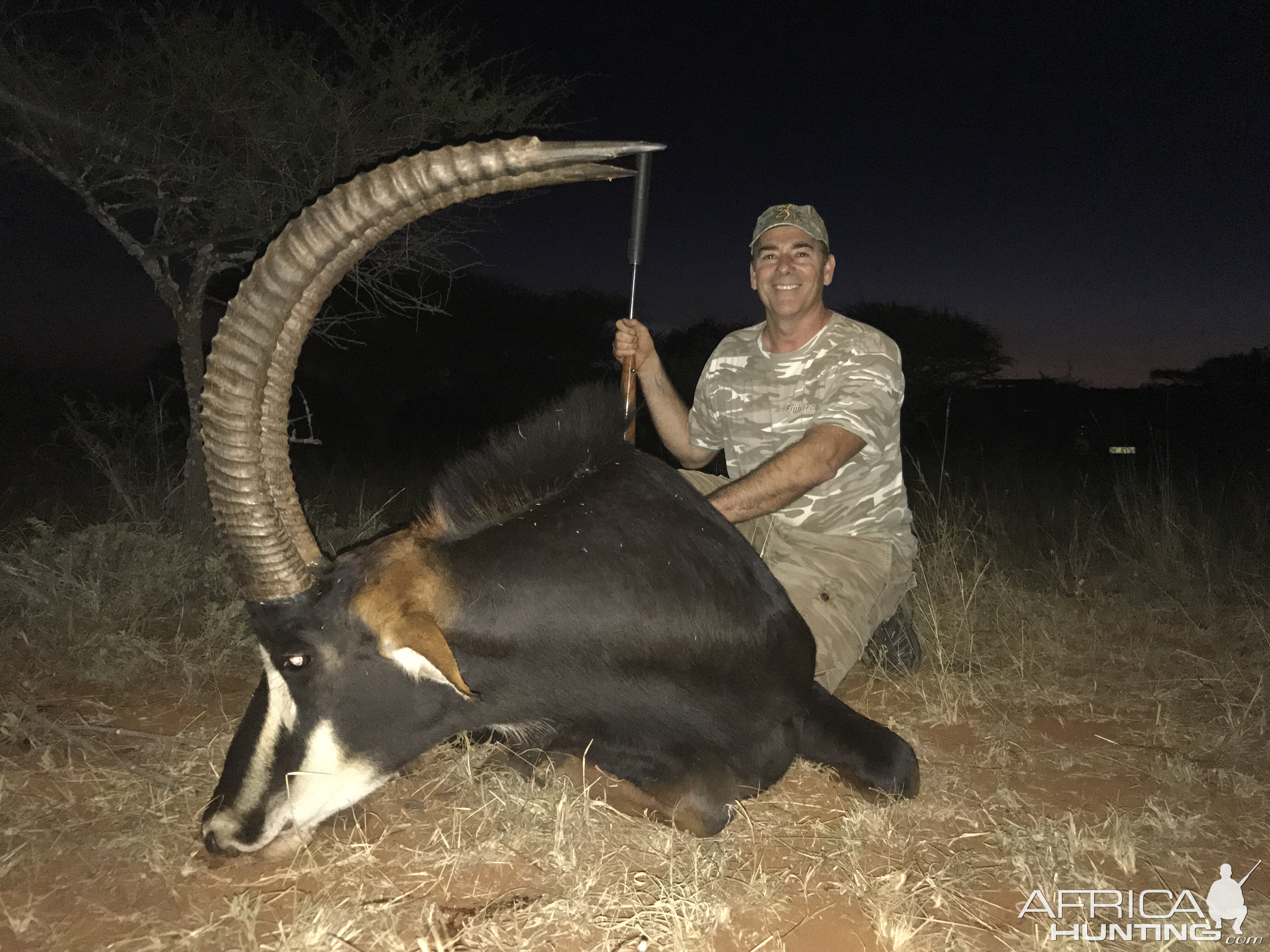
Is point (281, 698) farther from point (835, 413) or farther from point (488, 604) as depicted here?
point (835, 413)

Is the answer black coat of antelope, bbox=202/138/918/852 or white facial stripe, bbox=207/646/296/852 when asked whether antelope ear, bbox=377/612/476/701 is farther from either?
white facial stripe, bbox=207/646/296/852

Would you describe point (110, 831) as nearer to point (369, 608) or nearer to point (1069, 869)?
point (369, 608)

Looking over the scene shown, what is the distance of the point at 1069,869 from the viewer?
226 cm

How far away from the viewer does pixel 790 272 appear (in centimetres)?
365

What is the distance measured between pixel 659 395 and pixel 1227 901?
287 centimetres

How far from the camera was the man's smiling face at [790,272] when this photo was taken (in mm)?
3645

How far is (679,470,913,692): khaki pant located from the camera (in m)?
3.28

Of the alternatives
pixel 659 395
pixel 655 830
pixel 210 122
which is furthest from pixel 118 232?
pixel 655 830

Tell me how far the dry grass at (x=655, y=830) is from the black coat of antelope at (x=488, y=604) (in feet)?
0.63

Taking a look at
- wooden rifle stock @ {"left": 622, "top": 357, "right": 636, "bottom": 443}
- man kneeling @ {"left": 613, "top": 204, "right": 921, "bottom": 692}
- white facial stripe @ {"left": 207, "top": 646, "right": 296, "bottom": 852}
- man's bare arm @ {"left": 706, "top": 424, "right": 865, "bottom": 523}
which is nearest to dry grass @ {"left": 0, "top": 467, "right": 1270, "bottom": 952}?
white facial stripe @ {"left": 207, "top": 646, "right": 296, "bottom": 852}

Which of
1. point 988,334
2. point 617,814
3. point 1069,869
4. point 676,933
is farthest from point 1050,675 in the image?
point 988,334

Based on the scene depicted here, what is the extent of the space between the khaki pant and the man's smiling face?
88cm

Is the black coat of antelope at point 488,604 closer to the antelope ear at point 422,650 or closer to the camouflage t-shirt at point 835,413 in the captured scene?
the antelope ear at point 422,650

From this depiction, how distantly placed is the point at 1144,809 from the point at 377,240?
113 inches
